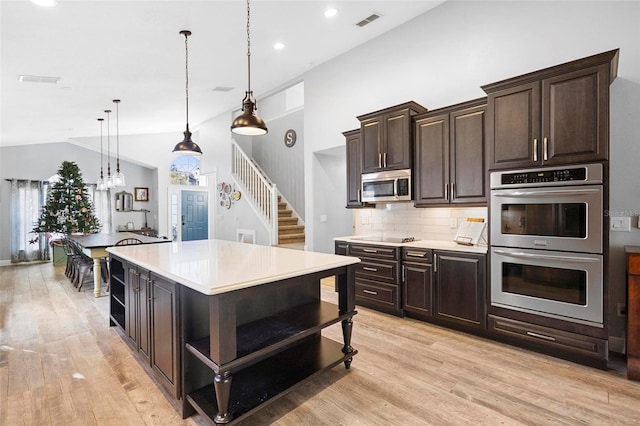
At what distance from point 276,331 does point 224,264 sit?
590mm

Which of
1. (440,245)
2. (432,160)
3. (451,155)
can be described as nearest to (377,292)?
(440,245)

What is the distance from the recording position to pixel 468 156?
3.50 metres

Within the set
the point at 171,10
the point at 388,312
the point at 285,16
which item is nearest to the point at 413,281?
the point at 388,312

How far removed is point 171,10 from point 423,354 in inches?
165

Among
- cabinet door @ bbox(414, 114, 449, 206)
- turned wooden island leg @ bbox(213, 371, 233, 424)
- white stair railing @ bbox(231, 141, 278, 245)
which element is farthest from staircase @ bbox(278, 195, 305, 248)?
turned wooden island leg @ bbox(213, 371, 233, 424)

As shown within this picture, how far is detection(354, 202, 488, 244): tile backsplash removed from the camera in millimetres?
4004

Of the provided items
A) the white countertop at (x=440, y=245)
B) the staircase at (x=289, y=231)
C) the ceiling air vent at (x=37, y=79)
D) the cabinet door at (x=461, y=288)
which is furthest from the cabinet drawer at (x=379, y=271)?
the ceiling air vent at (x=37, y=79)

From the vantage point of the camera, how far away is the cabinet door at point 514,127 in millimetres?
2859

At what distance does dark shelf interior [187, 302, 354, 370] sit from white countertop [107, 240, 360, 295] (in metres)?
0.41

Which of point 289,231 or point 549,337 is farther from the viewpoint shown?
point 289,231

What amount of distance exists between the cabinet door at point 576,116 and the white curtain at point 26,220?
1048 cm

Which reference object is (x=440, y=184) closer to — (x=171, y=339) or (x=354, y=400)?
(x=354, y=400)

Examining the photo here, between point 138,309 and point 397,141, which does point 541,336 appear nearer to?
point 397,141

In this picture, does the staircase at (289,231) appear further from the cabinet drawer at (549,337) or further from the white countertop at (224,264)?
the cabinet drawer at (549,337)
